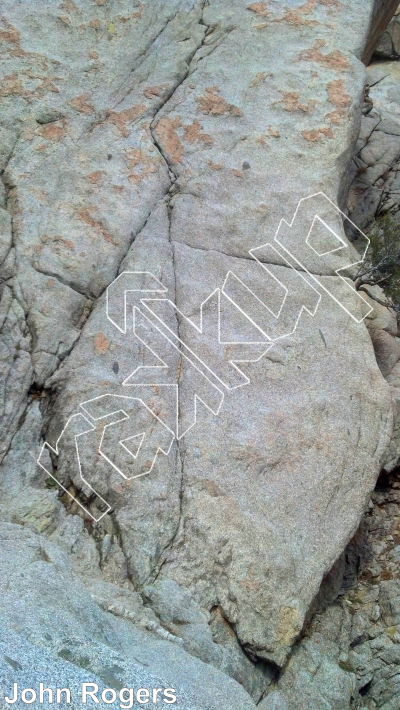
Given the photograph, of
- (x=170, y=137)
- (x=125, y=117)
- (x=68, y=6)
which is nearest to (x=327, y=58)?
(x=170, y=137)

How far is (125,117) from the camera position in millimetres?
5074

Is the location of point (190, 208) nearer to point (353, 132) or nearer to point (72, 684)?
point (353, 132)

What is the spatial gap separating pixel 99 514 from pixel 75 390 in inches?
25.6

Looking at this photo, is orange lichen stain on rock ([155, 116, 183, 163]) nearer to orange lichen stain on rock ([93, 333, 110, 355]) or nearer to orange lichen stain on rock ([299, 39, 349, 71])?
orange lichen stain on rock ([299, 39, 349, 71])

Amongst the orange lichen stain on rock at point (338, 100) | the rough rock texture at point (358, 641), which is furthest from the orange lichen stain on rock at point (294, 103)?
the rough rock texture at point (358, 641)

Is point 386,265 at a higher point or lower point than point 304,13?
lower

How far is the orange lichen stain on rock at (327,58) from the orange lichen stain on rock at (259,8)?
490 mm

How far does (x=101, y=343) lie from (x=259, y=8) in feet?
9.55

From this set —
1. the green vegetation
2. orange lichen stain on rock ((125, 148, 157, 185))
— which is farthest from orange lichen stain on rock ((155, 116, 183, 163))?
the green vegetation

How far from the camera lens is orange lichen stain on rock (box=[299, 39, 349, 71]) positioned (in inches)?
211

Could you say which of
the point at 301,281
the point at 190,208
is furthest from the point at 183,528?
the point at 190,208

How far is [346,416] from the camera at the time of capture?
4.25m

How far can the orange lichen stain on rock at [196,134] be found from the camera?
197 inches
